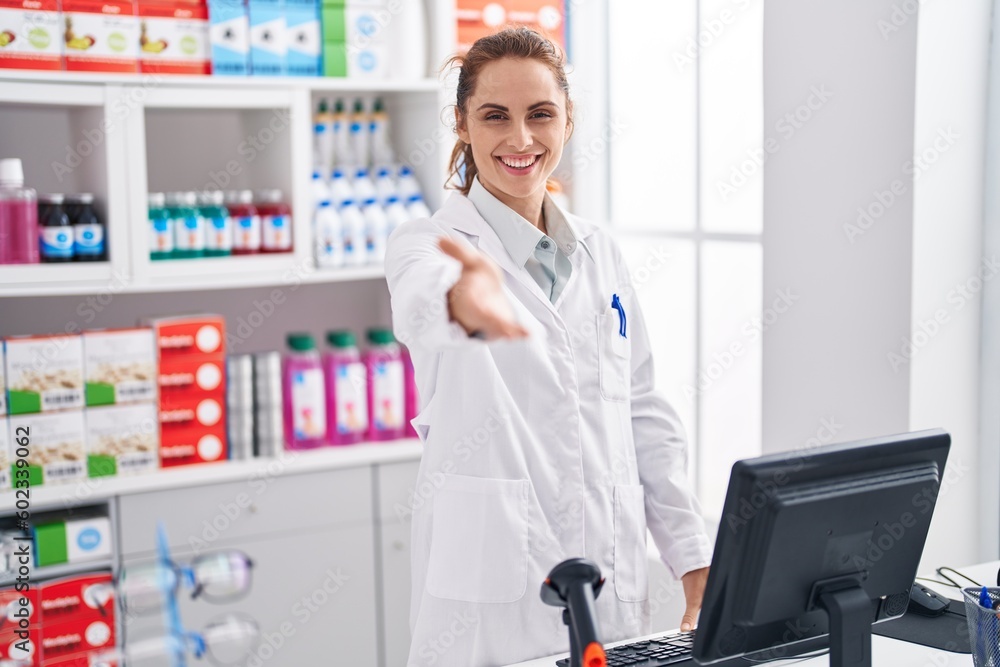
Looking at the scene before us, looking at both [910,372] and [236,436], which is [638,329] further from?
[236,436]

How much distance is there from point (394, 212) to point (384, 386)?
484mm

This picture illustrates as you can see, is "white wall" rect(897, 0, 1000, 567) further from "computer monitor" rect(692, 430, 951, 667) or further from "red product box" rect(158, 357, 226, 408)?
"red product box" rect(158, 357, 226, 408)

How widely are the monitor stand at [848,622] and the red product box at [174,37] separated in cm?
208

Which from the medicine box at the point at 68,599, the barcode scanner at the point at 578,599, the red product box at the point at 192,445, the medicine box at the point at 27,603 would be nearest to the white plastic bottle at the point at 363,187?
the red product box at the point at 192,445

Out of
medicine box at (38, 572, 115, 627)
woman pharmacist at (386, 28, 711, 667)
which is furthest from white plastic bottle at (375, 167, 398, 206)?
medicine box at (38, 572, 115, 627)

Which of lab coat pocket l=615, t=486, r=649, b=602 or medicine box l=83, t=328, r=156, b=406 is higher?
medicine box l=83, t=328, r=156, b=406

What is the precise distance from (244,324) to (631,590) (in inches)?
66.1

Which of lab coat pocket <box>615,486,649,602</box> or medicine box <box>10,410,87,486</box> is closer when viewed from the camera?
lab coat pocket <box>615,486,649,602</box>

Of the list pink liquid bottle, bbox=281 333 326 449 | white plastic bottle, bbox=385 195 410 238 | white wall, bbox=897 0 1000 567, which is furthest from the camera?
white plastic bottle, bbox=385 195 410 238

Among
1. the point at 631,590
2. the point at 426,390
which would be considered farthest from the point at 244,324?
the point at 631,590

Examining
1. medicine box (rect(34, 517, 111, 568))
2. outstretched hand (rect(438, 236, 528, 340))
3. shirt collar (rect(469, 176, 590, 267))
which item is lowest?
medicine box (rect(34, 517, 111, 568))

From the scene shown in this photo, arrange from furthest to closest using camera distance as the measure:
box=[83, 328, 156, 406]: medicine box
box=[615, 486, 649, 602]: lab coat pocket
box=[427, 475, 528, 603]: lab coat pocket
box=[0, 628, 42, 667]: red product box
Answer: box=[83, 328, 156, 406]: medicine box → box=[0, 628, 42, 667]: red product box → box=[615, 486, 649, 602]: lab coat pocket → box=[427, 475, 528, 603]: lab coat pocket

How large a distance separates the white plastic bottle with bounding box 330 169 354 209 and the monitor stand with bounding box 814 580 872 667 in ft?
6.37

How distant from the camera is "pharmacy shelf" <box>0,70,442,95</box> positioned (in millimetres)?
2414
